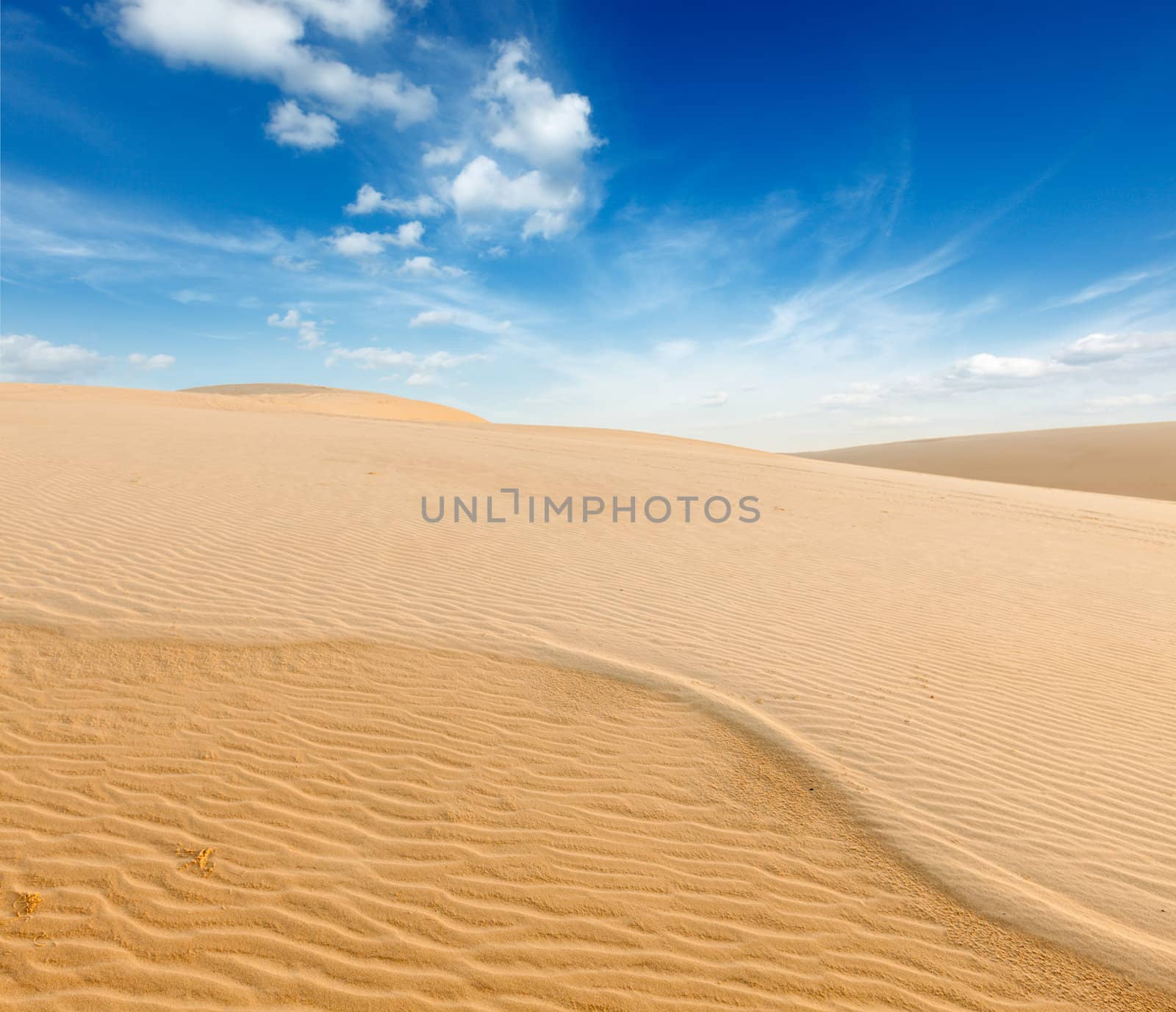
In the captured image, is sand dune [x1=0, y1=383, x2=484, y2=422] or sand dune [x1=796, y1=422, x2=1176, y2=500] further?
sand dune [x1=0, y1=383, x2=484, y2=422]

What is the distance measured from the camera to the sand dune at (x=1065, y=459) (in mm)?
35562

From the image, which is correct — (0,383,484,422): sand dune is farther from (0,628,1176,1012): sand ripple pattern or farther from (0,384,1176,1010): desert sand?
(0,628,1176,1012): sand ripple pattern

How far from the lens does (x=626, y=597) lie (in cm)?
753

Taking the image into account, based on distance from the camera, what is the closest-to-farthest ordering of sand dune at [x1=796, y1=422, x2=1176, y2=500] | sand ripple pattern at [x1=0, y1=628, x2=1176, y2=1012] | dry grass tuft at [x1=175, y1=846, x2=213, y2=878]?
1. sand ripple pattern at [x1=0, y1=628, x2=1176, y2=1012]
2. dry grass tuft at [x1=175, y1=846, x2=213, y2=878]
3. sand dune at [x1=796, y1=422, x2=1176, y2=500]

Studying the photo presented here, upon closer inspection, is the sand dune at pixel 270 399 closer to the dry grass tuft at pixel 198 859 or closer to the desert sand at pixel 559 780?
the desert sand at pixel 559 780

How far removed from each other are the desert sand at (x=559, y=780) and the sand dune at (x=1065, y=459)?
3198cm

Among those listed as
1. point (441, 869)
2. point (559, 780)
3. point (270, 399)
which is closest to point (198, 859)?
point (441, 869)

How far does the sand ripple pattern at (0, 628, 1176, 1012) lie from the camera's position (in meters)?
2.85

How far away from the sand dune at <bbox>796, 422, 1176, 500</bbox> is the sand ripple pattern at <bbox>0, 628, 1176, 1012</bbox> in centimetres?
3509

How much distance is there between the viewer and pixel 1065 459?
4184 cm

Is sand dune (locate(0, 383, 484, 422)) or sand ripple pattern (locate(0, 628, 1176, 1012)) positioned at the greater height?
sand dune (locate(0, 383, 484, 422))

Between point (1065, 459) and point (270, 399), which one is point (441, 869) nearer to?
point (1065, 459)

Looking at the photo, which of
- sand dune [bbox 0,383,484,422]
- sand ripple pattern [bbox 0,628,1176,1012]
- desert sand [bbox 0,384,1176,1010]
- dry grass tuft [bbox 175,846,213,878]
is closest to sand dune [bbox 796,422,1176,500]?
desert sand [bbox 0,384,1176,1010]

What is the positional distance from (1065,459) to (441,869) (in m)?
49.9
